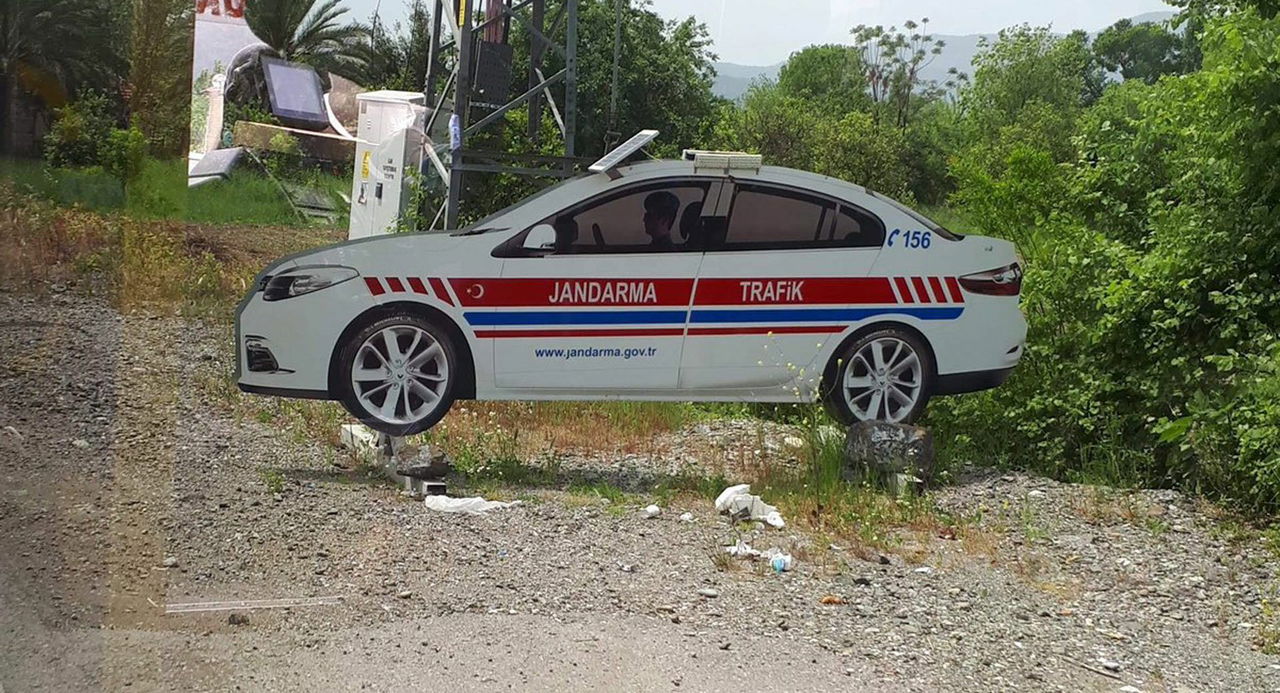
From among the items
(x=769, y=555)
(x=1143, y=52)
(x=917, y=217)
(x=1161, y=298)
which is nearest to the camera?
(x=769, y=555)

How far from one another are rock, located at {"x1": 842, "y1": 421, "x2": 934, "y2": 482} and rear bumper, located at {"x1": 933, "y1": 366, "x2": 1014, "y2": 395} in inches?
11.2

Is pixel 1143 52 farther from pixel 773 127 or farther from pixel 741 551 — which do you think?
pixel 741 551

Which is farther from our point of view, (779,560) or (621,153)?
(621,153)

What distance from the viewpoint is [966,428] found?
8570mm

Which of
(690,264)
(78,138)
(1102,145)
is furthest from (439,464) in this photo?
(1102,145)

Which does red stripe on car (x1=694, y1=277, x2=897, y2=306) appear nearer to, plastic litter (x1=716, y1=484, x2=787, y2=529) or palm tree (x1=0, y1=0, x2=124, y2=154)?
plastic litter (x1=716, y1=484, x2=787, y2=529)

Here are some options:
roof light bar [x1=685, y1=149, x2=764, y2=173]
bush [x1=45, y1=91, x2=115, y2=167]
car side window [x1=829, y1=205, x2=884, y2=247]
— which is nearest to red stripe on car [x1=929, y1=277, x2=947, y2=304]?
car side window [x1=829, y1=205, x2=884, y2=247]

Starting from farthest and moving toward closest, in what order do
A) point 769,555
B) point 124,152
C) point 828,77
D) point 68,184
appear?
point 828,77, point 769,555, point 124,152, point 68,184

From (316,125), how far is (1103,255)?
478cm

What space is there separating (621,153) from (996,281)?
2077mm

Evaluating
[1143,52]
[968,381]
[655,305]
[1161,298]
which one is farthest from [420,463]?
[1143,52]

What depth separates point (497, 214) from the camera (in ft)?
22.6

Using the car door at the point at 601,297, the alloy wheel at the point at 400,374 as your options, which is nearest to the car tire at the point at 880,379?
the car door at the point at 601,297

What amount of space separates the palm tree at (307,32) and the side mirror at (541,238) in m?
1.11
